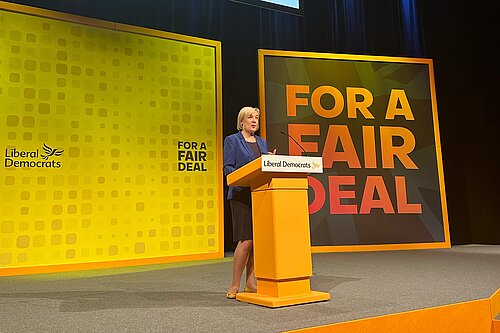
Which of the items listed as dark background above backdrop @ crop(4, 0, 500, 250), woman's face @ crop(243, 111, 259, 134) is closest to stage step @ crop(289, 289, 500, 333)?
woman's face @ crop(243, 111, 259, 134)

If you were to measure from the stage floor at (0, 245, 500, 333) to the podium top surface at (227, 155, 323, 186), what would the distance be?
648mm

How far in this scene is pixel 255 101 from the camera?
5.98m

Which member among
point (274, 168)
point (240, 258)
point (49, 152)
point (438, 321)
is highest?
point (49, 152)

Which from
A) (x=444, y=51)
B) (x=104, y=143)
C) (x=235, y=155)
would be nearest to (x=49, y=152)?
(x=104, y=143)

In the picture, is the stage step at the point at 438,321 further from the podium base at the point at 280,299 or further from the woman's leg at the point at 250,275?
the woman's leg at the point at 250,275

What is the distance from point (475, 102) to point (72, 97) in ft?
18.1

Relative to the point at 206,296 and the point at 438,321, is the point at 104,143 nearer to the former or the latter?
the point at 206,296

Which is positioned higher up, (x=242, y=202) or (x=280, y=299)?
(x=242, y=202)

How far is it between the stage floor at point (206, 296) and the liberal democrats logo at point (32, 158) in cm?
105

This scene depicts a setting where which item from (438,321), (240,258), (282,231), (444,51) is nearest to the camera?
(438,321)

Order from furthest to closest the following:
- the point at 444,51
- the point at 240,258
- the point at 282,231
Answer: the point at 444,51 → the point at 240,258 → the point at 282,231

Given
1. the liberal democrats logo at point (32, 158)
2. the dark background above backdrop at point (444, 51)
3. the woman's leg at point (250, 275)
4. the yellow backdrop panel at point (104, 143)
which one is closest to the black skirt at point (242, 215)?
the woman's leg at point (250, 275)

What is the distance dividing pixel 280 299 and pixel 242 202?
619mm

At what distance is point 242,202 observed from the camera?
8.48ft
